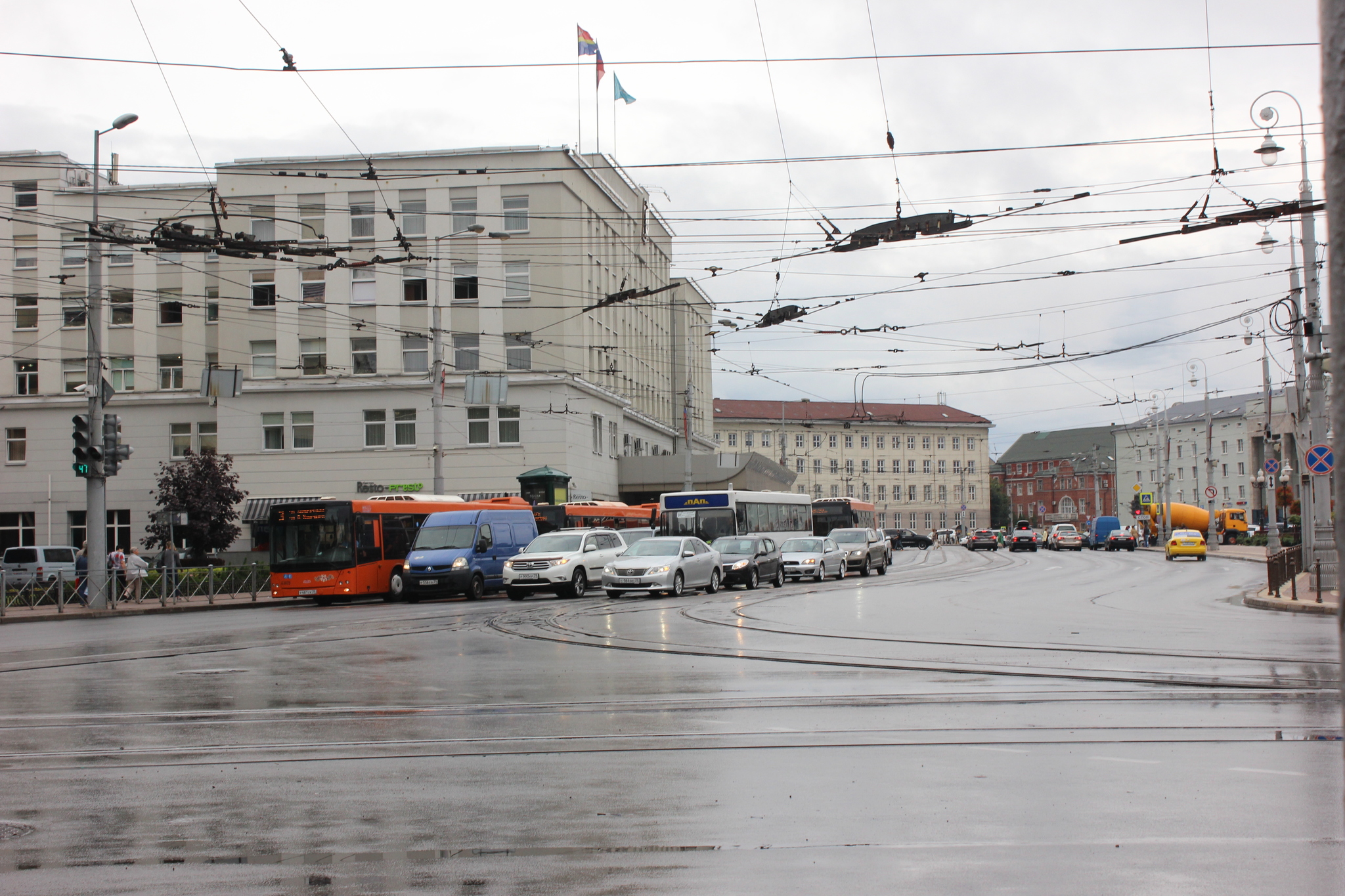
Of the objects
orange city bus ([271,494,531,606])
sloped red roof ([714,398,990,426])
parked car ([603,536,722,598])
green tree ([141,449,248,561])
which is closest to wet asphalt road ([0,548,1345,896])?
parked car ([603,536,722,598])

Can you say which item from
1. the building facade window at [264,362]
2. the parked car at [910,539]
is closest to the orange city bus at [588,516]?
the building facade window at [264,362]

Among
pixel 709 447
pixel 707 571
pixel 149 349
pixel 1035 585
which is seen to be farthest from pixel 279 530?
pixel 709 447

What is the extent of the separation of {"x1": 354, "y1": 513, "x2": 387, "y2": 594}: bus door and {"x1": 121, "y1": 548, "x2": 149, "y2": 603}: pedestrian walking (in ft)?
17.5

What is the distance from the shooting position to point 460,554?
105 feet

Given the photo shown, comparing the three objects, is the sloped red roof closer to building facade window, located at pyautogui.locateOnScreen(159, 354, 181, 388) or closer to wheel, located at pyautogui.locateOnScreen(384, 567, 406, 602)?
building facade window, located at pyautogui.locateOnScreen(159, 354, 181, 388)

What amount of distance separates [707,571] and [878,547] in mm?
13046

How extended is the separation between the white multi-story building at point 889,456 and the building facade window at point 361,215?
249 feet

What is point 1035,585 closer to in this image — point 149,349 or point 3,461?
point 149,349

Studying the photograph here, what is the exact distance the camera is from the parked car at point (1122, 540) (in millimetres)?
77625

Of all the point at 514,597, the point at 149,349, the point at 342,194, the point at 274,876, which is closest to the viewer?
the point at 274,876

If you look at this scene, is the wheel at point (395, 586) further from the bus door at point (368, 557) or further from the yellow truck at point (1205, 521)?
the yellow truck at point (1205, 521)

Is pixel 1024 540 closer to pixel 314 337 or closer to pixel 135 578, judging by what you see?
pixel 314 337

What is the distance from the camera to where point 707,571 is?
31.6 metres

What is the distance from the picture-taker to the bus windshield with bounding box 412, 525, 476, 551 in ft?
106
